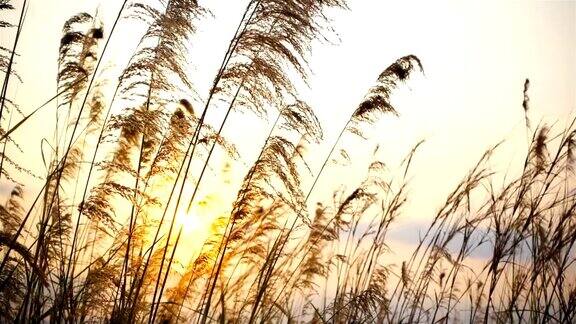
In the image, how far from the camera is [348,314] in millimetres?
3971

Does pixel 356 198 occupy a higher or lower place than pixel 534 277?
higher

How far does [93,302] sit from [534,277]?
114 inches

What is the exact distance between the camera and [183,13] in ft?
11.5

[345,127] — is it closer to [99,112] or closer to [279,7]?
[279,7]

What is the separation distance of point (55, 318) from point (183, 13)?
208cm

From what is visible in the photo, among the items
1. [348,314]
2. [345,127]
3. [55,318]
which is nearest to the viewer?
[55,318]

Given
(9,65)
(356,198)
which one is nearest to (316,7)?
(9,65)

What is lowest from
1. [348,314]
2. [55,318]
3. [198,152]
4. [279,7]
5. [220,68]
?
[55,318]

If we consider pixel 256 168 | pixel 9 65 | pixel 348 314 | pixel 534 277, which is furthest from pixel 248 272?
pixel 9 65

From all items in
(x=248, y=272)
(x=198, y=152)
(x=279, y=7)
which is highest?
(x=279, y=7)

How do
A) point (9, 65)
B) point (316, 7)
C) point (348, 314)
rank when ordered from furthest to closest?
point (348, 314), point (316, 7), point (9, 65)

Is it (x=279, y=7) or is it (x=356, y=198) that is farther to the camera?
(x=356, y=198)

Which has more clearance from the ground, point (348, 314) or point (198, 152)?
point (198, 152)

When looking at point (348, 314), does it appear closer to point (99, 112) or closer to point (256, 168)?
point (256, 168)
